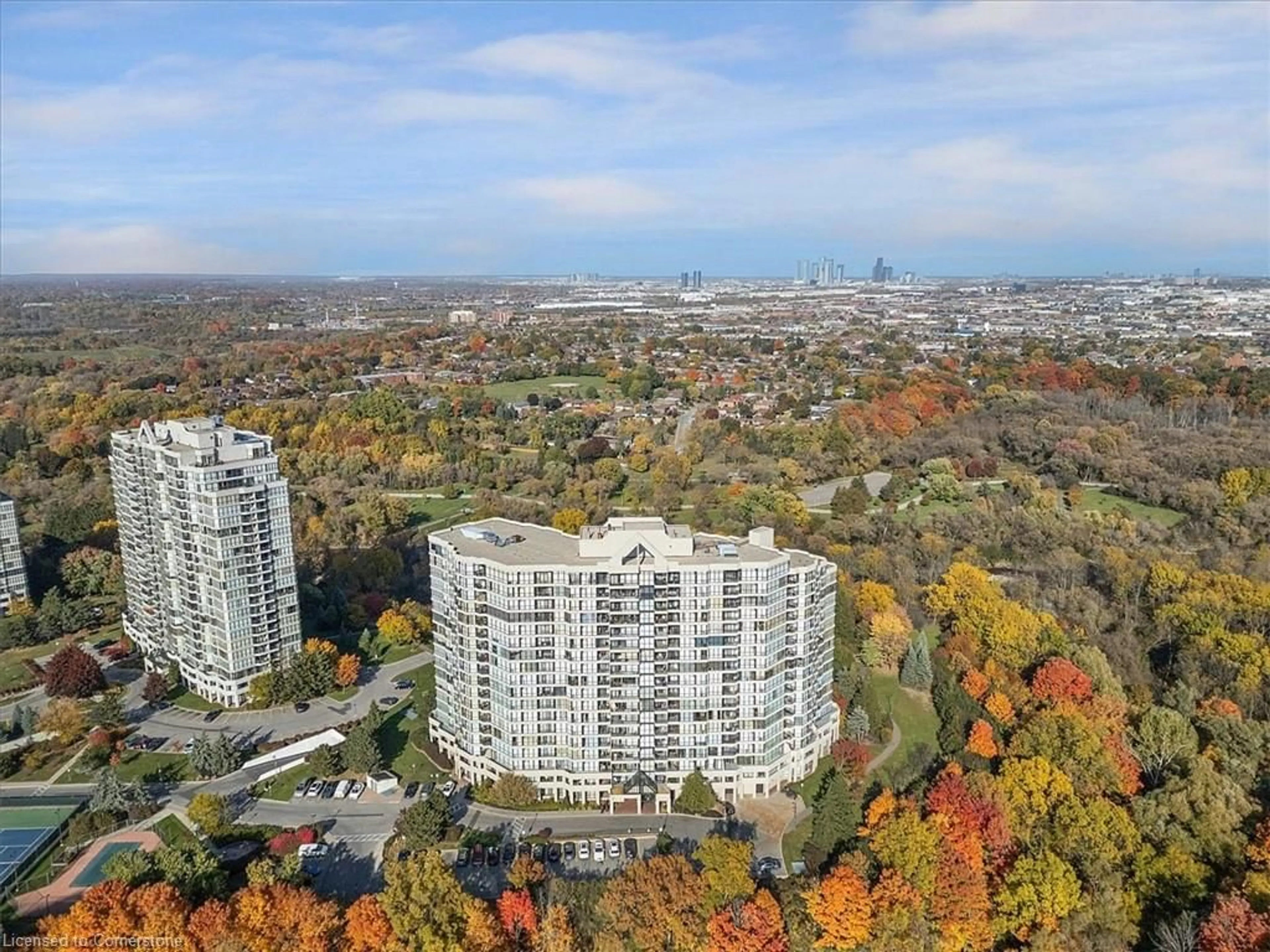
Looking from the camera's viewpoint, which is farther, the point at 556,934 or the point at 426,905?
the point at 426,905

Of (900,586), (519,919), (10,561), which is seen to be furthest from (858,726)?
(10,561)

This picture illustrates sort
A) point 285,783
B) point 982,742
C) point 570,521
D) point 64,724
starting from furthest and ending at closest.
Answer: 1. point 570,521
2. point 64,724
3. point 982,742
4. point 285,783

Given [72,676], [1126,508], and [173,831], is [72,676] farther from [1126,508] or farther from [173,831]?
[1126,508]

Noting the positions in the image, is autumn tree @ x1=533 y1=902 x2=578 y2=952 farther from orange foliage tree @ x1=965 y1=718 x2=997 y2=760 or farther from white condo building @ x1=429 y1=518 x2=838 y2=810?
orange foliage tree @ x1=965 y1=718 x2=997 y2=760

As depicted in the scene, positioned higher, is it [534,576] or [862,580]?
[534,576]

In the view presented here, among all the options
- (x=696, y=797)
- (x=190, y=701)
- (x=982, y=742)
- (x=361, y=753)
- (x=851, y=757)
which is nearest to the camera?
(x=696, y=797)

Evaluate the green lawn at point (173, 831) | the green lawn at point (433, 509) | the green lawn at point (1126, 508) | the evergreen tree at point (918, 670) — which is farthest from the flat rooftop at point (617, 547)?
the green lawn at point (1126, 508)

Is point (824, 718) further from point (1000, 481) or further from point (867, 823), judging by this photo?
point (1000, 481)

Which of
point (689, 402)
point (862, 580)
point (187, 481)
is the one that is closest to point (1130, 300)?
point (689, 402)

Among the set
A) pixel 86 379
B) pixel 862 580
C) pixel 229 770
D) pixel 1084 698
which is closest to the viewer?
pixel 229 770
